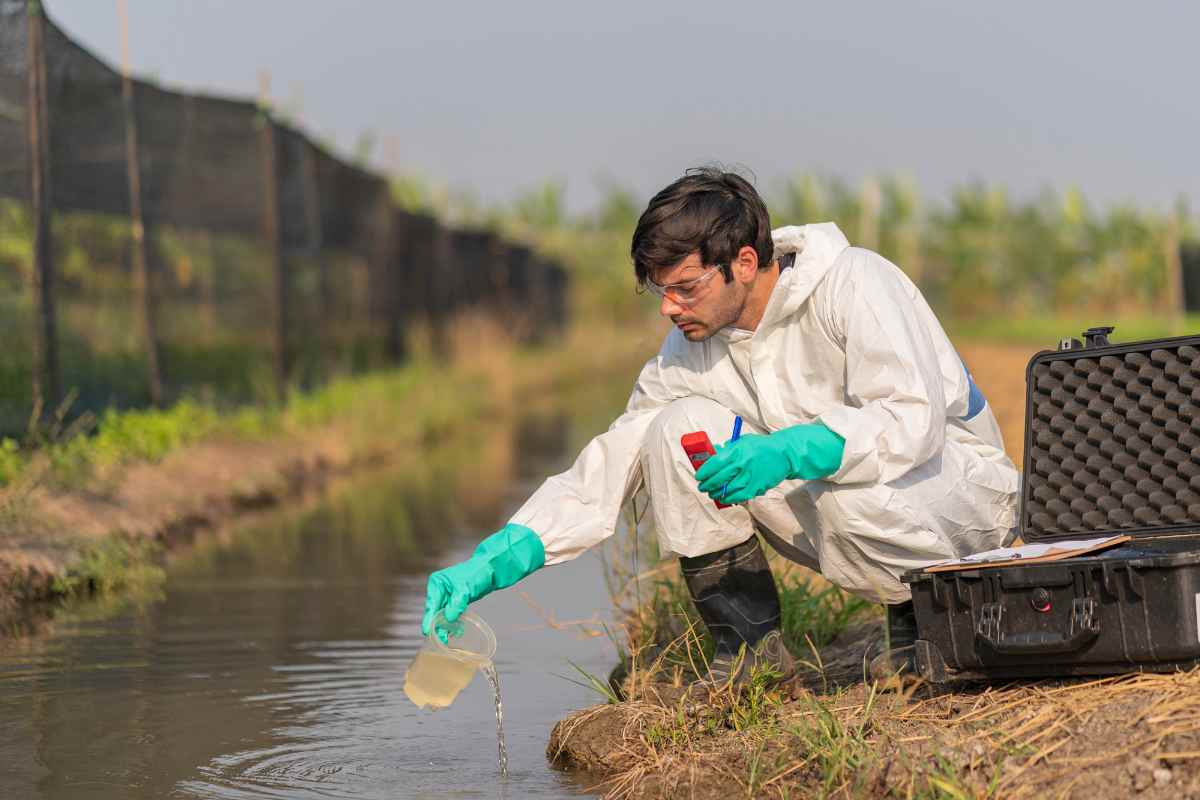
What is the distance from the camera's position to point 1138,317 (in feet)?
130

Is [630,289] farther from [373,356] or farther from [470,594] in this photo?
[470,594]

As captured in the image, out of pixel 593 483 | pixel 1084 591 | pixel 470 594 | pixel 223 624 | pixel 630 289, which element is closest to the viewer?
pixel 1084 591

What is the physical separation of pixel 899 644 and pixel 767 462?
39.4 inches

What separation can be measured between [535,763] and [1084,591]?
5.69 ft

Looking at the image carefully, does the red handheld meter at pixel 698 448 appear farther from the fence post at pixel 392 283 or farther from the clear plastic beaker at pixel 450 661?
the fence post at pixel 392 283

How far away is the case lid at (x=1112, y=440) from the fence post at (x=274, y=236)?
1052cm

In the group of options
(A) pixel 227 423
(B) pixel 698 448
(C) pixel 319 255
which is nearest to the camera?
(B) pixel 698 448

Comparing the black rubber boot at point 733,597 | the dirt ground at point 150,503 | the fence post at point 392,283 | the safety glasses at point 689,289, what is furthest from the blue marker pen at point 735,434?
the fence post at point 392,283

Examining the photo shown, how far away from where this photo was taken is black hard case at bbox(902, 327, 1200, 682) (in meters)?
4.45

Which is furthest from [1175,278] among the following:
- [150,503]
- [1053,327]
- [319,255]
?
[150,503]

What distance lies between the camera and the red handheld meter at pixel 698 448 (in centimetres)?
483

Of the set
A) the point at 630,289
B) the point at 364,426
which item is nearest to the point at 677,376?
the point at 364,426

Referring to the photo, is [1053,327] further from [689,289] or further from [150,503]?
[689,289]

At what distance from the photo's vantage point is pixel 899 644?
5344 millimetres
